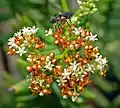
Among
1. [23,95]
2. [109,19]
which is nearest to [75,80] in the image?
[23,95]

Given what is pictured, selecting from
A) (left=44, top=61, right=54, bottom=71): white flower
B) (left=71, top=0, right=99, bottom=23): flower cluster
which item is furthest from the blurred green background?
(left=44, top=61, right=54, bottom=71): white flower

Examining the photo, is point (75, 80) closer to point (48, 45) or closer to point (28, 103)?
point (48, 45)

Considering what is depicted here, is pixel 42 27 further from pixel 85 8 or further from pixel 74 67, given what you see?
pixel 74 67

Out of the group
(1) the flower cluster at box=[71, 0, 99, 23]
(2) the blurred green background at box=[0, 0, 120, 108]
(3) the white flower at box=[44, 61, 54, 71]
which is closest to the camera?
(3) the white flower at box=[44, 61, 54, 71]

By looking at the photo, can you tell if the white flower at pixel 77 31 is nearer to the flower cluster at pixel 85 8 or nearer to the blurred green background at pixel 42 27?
the flower cluster at pixel 85 8

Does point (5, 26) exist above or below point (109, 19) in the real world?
above

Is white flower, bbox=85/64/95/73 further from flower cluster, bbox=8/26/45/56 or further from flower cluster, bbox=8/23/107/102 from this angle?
flower cluster, bbox=8/26/45/56

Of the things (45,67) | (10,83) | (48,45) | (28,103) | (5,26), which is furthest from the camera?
(5,26)

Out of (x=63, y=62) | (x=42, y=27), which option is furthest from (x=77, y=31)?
(x=42, y=27)

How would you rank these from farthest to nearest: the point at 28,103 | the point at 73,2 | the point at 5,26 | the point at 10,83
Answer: the point at 5,26, the point at 73,2, the point at 10,83, the point at 28,103
